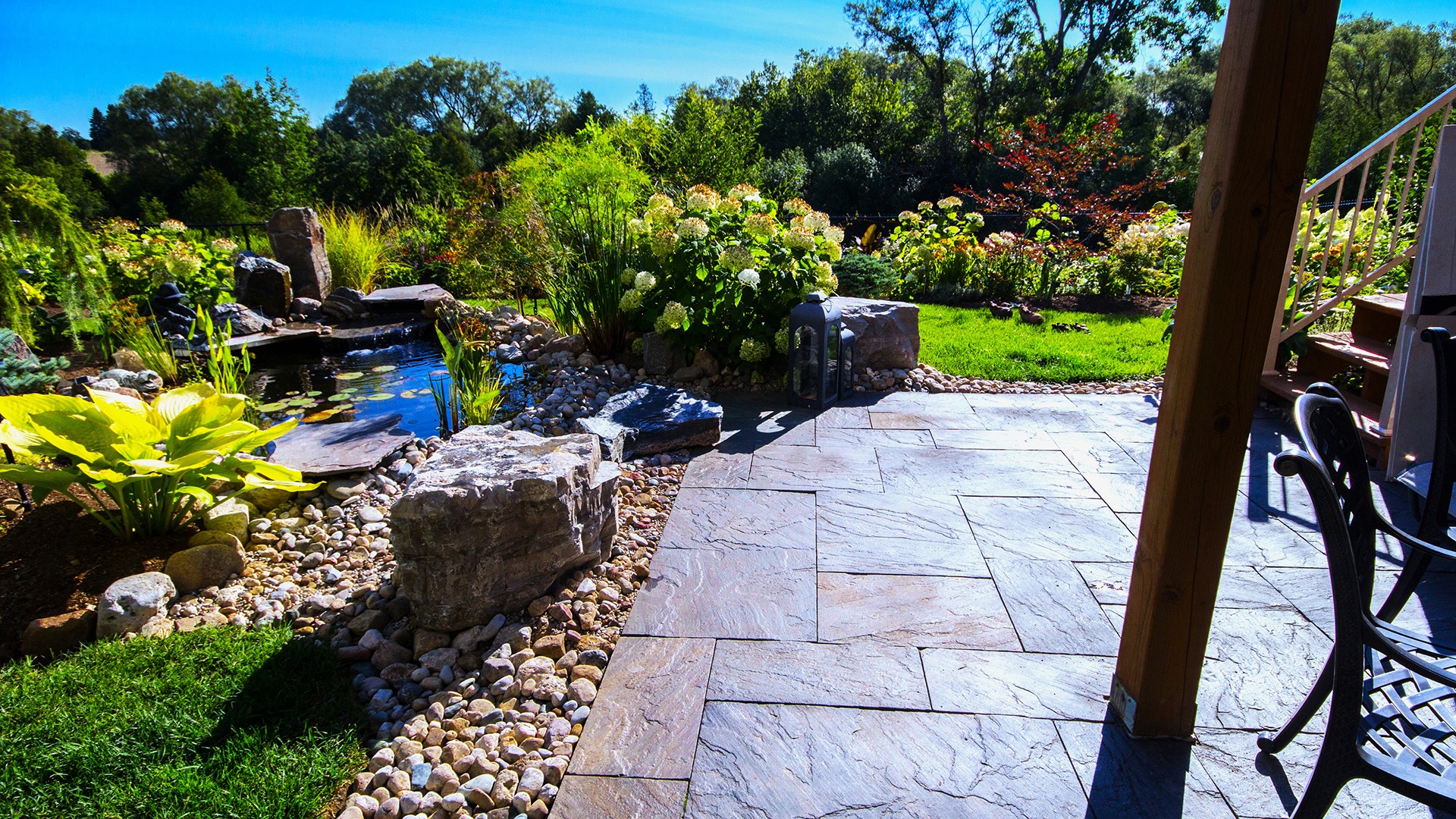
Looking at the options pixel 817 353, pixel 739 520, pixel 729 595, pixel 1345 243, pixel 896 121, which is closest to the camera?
pixel 729 595

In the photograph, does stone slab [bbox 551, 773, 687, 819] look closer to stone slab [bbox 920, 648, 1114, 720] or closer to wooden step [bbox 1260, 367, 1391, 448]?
stone slab [bbox 920, 648, 1114, 720]

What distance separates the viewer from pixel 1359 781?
1.57 m

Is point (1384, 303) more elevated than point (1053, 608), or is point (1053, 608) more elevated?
point (1384, 303)

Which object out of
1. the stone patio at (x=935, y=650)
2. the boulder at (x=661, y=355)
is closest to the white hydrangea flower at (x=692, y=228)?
the boulder at (x=661, y=355)

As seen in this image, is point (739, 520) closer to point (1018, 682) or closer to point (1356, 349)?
point (1018, 682)

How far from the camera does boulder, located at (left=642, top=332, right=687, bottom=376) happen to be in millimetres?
4629

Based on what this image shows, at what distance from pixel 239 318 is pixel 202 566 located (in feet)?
15.7

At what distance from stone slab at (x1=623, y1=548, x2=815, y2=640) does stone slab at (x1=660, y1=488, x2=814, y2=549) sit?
0.20 feet

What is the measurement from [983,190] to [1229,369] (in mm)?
15112

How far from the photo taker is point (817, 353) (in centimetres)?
404

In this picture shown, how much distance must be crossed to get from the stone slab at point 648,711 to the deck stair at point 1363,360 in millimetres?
3273

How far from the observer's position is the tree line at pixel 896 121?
43.5 feet

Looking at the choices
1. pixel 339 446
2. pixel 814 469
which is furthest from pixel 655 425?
pixel 339 446

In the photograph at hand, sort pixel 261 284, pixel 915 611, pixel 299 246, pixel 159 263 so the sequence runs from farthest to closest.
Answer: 1. pixel 299 246
2. pixel 261 284
3. pixel 159 263
4. pixel 915 611
